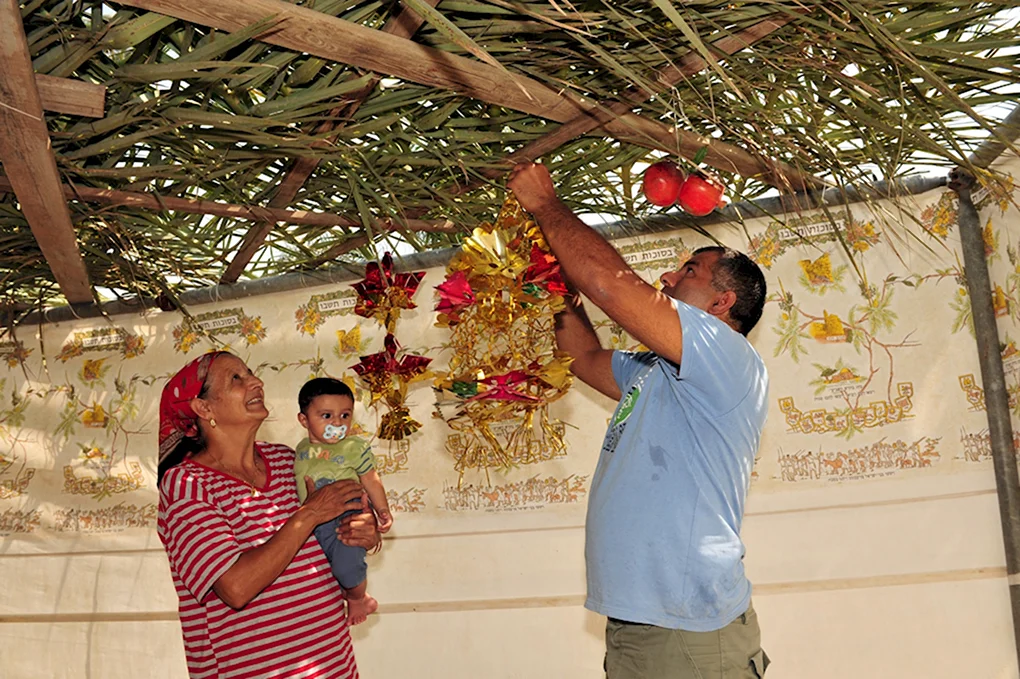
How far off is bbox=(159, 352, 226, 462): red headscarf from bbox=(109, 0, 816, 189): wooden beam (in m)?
0.90

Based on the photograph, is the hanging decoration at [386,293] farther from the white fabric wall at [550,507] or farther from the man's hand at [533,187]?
the white fabric wall at [550,507]

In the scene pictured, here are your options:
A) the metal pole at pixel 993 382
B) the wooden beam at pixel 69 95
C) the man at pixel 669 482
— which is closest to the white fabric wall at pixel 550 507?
the metal pole at pixel 993 382

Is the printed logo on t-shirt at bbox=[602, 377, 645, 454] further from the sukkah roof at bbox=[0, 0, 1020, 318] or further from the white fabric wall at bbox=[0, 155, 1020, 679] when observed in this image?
the white fabric wall at bbox=[0, 155, 1020, 679]

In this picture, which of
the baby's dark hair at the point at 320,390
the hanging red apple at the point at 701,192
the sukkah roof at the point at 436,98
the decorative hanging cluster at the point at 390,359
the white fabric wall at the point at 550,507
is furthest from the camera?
the white fabric wall at the point at 550,507

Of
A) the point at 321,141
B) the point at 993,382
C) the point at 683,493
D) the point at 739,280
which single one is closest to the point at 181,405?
the point at 321,141

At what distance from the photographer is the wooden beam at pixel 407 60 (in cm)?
142

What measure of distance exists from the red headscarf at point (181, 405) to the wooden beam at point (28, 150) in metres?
0.41

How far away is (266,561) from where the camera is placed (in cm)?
191

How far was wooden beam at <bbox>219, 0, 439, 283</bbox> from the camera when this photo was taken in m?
1.59

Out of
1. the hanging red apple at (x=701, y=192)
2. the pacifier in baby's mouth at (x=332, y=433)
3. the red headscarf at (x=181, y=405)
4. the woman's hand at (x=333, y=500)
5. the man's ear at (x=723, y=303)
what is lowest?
the woman's hand at (x=333, y=500)

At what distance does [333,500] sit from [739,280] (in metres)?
0.94

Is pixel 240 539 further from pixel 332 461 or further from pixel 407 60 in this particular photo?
pixel 407 60

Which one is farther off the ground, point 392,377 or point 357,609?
point 392,377

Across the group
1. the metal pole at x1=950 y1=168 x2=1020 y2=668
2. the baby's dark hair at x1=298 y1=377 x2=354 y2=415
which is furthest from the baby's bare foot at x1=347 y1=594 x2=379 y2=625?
the metal pole at x1=950 y1=168 x2=1020 y2=668
